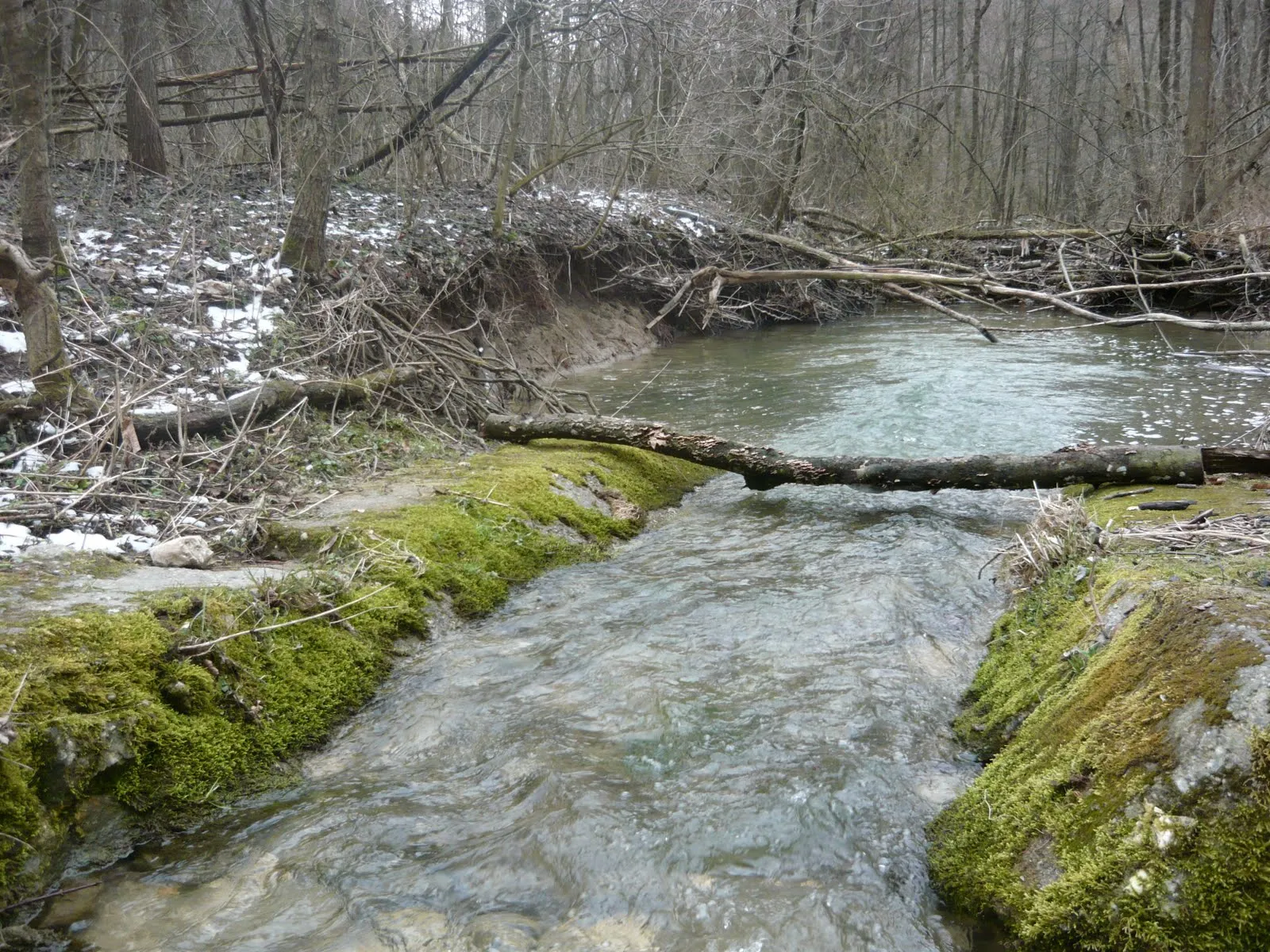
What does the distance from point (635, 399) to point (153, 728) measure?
829 cm

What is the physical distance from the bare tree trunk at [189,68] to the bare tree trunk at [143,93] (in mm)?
513

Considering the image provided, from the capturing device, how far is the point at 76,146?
1439cm

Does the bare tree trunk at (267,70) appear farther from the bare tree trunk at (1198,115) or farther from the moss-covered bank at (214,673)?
the bare tree trunk at (1198,115)

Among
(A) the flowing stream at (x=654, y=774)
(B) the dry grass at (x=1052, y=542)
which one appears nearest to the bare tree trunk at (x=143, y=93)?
(A) the flowing stream at (x=654, y=774)

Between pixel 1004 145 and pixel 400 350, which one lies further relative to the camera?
pixel 1004 145

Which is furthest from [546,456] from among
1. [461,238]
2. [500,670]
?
[461,238]

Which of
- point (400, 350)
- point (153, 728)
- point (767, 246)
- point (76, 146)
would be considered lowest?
→ point (153, 728)

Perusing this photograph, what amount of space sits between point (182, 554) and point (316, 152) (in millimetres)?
6179

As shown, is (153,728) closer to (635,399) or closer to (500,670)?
(500,670)

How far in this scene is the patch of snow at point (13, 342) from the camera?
6.44m

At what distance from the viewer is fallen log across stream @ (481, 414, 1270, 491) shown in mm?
6129

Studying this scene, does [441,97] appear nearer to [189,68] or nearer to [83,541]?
[189,68]

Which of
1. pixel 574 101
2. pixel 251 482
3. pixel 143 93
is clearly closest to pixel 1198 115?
pixel 574 101

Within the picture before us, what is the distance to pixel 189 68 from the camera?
1369cm
